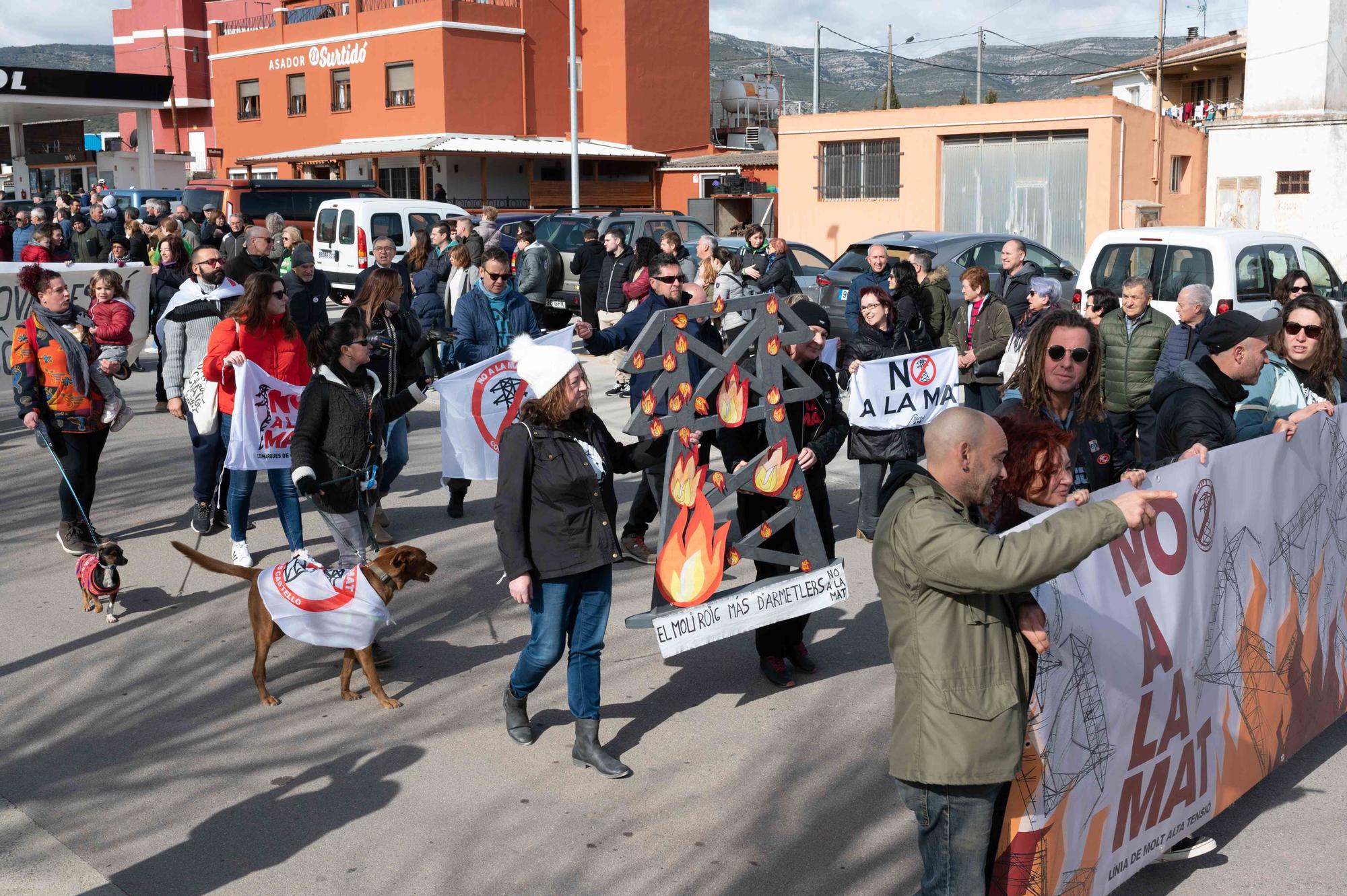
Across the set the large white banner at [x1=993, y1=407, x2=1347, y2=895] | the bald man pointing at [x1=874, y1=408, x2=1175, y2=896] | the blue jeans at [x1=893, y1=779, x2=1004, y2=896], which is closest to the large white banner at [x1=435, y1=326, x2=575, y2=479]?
the large white banner at [x1=993, y1=407, x2=1347, y2=895]

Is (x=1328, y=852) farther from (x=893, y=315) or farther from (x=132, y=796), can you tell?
(x=893, y=315)

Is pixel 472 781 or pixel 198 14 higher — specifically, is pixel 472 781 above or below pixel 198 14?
below

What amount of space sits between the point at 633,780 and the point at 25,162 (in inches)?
1982

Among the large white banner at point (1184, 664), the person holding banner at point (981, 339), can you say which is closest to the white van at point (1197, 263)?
the person holding banner at point (981, 339)

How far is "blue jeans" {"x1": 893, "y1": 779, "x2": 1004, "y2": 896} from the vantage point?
339cm

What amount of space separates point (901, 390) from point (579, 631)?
409 cm

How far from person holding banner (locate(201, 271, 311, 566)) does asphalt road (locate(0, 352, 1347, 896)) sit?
50cm

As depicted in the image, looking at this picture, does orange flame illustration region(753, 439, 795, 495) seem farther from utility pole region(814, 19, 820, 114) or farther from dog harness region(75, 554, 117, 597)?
utility pole region(814, 19, 820, 114)

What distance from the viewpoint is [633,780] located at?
17.2ft

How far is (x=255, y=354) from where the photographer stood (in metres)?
7.93

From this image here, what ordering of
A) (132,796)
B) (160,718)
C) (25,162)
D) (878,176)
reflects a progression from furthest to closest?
(25,162), (878,176), (160,718), (132,796)

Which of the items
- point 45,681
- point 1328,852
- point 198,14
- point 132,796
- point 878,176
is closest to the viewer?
point 1328,852

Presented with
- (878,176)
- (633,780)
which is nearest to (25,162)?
(878,176)

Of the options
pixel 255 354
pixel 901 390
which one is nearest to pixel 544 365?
pixel 255 354
